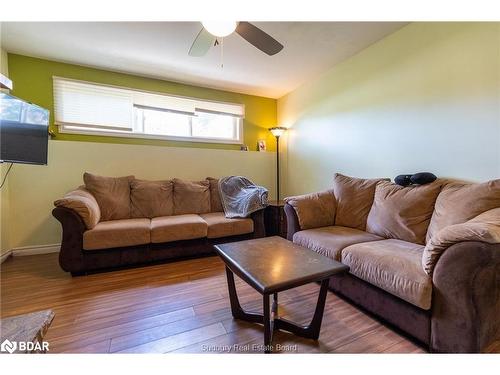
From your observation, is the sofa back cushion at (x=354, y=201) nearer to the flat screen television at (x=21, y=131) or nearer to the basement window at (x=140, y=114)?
the basement window at (x=140, y=114)

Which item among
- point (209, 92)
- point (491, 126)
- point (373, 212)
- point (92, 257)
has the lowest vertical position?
point (92, 257)

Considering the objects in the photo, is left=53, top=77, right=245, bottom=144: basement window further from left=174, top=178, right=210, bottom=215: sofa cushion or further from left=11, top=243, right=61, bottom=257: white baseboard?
left=11, top=243, right=61, bottom=257: white baseboard

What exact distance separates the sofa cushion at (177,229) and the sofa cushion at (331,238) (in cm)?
107

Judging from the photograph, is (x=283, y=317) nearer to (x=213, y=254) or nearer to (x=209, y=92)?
(x=213, y=254)

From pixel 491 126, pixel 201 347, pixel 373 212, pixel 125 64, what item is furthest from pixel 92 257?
pixel 491 126

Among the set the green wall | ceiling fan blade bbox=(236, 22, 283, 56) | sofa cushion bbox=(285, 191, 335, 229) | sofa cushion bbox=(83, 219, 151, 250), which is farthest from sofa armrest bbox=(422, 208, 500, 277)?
the green wall

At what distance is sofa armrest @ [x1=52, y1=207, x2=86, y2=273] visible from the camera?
83.4 inches

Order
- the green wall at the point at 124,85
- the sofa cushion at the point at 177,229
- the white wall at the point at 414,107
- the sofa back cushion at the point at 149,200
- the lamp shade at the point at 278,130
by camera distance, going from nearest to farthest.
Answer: the white wall at the point at 414,107
the sofa cushion at the point at 177,229
the green wall at the point at 124,85
the sofa back cushion at the point at 149,200
the lamp shade at the point at 278,130

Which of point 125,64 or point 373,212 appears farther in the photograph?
point 125,64

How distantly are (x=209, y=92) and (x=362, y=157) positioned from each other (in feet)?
8.55

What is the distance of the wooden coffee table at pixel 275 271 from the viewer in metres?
1.13

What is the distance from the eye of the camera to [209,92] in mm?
3834

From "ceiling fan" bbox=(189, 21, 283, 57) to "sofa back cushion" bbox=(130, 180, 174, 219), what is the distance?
1714 millimetres

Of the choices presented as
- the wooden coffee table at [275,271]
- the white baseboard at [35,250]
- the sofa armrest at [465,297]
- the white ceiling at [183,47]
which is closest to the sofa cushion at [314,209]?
the wooden coffee table at [275,271]
